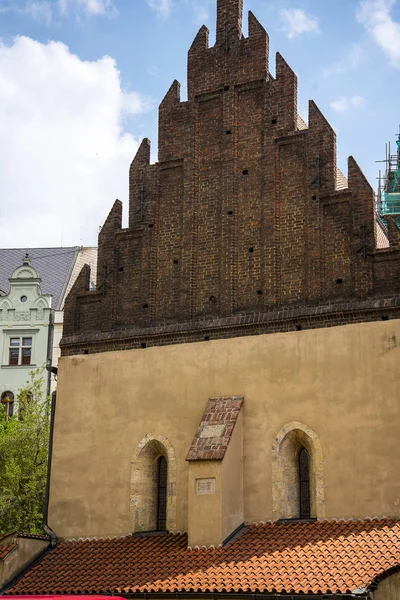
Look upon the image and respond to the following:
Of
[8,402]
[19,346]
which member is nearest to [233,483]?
[8,402]

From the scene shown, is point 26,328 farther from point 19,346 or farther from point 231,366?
point 231,366

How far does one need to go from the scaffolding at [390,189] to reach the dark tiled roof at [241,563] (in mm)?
21017

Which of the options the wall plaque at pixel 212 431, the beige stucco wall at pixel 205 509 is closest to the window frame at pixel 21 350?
the wall plaque at pixel 212 431

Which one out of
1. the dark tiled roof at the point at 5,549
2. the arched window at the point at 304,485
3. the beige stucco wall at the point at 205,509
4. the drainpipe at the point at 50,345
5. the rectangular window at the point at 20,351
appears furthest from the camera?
the rectangular window at the point at 20,351

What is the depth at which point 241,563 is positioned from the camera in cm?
1617

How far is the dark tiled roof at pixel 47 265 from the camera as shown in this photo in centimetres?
3938

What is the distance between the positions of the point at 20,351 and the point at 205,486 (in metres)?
20.2

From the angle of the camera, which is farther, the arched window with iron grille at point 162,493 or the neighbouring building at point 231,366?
the arched window with iron grille at point 162,493

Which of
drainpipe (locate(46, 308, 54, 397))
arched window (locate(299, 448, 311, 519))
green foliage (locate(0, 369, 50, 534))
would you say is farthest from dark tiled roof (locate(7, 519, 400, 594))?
drainpipe (locate(46, 308, 54, 397))

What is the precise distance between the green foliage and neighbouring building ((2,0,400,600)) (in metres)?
8.52

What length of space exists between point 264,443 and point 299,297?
3163mm

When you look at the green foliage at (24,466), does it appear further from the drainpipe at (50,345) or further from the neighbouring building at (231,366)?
the neighbouring building at (231,366)

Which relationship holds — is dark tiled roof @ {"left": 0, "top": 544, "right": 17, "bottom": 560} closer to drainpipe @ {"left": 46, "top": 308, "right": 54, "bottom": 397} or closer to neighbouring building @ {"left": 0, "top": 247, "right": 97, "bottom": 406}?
neighbouring building @ {"left": 0, "top": 247, "right": 97, "bottom": 406}

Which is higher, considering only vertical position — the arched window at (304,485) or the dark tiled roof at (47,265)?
the dark tiled roof at (47,265)
